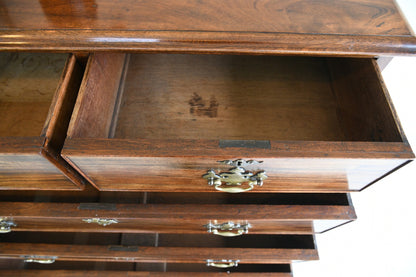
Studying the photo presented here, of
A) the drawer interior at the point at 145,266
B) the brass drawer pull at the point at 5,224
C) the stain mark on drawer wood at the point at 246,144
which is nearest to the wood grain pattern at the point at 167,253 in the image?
the brass drawer pull at the point at 5,224

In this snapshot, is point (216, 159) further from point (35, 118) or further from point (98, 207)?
point (35, 118)

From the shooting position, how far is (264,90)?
68 cm

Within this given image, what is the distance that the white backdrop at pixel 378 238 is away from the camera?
1.09 m

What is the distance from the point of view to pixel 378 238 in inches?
44.4

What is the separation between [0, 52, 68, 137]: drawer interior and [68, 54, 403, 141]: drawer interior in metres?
0.16

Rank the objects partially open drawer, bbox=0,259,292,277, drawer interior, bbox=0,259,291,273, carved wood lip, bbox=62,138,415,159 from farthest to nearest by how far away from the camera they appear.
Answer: drawer interior, bbox=0,259,291,273 < partially open drawer, bbox=0,259,292,277 < carved wood lip, bbox=62,138,415,159

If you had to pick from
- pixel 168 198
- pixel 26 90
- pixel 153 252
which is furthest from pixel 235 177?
pixel 26 90

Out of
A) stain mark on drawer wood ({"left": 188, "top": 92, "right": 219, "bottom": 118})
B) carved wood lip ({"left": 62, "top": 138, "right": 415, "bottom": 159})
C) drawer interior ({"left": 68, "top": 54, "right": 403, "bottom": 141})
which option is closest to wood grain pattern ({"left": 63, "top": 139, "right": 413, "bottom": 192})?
carved wood lip ({"left": 62, "top": 138, "right": 415, "bottom": 159})

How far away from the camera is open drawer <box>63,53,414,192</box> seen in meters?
0.39

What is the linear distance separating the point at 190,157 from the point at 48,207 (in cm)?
39

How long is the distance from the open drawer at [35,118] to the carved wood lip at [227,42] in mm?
73

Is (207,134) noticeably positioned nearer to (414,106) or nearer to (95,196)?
(95,196)

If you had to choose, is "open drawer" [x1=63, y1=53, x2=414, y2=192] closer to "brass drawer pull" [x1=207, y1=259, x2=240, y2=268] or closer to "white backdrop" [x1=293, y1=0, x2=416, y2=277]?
"brass drawer pull" [x1=207, y1=259, x2=240, y2=268]

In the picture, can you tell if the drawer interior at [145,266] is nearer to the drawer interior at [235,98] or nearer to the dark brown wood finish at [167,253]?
the dark brown wood finish at [167,253]
